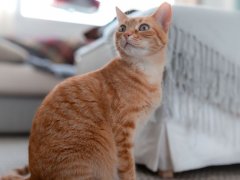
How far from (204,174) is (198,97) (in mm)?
338

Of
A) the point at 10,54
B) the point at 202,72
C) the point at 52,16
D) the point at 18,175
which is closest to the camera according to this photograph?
the point at 18,175

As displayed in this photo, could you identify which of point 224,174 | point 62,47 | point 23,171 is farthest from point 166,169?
point 62,47

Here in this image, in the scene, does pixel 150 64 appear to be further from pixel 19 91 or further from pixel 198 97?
pixel 19 91

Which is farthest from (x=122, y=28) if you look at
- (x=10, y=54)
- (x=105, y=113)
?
(x=10, y=54)

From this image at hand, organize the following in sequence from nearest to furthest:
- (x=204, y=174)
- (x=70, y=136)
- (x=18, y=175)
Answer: (x=70, y=136), (x=18, y=175), (x=204, y=174)

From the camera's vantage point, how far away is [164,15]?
1045mm

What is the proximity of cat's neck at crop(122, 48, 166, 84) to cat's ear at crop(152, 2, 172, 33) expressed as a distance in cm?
8

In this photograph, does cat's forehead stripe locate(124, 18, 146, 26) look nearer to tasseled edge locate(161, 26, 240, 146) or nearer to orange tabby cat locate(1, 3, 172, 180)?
orange tabby cat locate(1, 3, 172, 180)

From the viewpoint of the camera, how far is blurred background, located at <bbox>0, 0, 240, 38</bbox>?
3.28m

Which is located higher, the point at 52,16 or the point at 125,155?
the point at 52,16

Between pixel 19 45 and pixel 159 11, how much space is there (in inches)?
73.1

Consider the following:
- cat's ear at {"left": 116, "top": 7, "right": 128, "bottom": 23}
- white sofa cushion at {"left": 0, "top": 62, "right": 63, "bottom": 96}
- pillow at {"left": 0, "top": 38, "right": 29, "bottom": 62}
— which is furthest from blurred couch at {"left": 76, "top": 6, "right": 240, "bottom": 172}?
pillow at {"left": 0, "top": 38, "right": 29, "bottom": 62}

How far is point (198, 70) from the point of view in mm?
1297

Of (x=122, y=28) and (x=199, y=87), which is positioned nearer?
(x=122, y=28)
